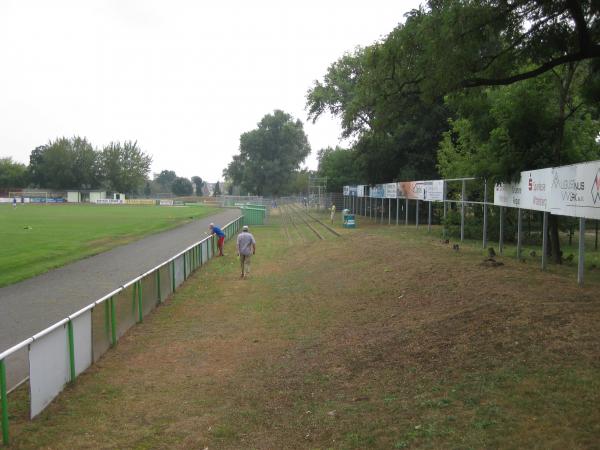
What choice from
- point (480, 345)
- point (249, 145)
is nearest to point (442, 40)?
point (480, 345)

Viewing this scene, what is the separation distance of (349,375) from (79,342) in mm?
4131

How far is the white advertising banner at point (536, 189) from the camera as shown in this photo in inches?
505

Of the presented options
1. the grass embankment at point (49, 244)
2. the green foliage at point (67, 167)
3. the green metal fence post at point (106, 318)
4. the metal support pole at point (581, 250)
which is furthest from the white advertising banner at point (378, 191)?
the green foliage at point (67, 167)

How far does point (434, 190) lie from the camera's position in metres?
26.1

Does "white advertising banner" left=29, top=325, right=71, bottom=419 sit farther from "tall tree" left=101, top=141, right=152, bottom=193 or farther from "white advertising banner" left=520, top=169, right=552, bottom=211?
"tall tree" left=101, top=141, right=152, bottom=193

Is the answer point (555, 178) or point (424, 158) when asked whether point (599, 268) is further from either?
point (424, 158)

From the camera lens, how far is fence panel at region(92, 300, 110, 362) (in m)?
9.60

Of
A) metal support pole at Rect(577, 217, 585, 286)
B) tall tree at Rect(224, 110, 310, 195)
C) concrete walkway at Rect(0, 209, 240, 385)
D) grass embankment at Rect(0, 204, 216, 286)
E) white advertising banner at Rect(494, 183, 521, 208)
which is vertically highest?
tall tree at Rect(224, 110, 310, 195)

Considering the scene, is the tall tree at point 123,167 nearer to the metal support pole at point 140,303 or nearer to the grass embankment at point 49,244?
the grass embankment at point 49,244

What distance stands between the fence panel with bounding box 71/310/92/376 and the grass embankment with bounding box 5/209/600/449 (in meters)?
0.23

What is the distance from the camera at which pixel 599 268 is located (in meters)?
14.4

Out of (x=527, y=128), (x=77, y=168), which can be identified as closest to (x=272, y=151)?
(x=77, y=168)

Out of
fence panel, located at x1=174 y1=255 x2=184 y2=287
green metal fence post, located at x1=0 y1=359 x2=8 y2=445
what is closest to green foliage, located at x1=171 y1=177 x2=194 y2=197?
fence panel, located at x1=174 y1=255 x2=184 y2=287

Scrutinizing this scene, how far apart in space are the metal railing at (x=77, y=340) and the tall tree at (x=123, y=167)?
4930 inches
